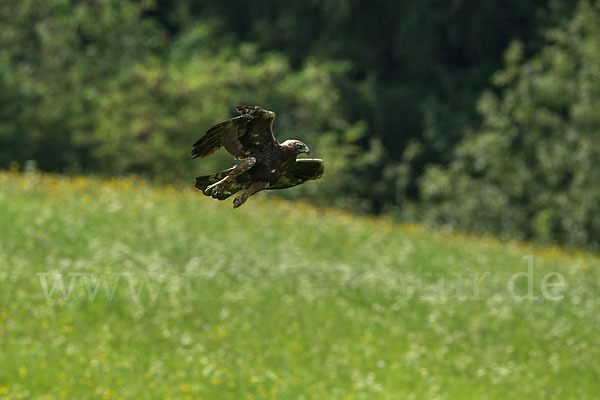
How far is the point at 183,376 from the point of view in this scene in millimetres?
10227

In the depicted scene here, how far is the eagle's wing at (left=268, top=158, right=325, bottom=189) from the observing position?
4594 mm

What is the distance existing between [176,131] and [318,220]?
616 centimetres

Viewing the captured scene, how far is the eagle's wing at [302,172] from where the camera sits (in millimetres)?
4594

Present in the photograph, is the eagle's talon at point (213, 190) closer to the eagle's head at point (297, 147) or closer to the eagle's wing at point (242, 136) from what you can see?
the eagle's wing at point (242, 136)

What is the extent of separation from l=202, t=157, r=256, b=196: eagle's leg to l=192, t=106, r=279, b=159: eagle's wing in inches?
3.2

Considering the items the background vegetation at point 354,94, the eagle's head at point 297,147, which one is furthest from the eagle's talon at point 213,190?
the background vegetation at point 354,94

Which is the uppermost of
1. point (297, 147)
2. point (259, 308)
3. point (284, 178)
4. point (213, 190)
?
point (259, 308)

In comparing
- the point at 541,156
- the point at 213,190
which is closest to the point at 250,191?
the point at 213,190

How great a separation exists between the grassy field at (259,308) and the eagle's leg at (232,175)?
5.61 meters

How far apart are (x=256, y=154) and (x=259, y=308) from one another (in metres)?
7.86

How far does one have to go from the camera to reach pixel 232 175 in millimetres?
4457

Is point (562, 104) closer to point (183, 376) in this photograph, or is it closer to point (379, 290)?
point (379, 290)

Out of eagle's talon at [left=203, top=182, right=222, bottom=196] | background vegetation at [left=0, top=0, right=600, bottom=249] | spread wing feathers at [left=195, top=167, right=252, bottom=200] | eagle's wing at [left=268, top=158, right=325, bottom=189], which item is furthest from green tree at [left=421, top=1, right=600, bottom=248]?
eagle's talon at [left=203, top=182, right=222, bottom=196]

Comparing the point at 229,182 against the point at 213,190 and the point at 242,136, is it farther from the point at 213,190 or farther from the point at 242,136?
the point at 242,136
